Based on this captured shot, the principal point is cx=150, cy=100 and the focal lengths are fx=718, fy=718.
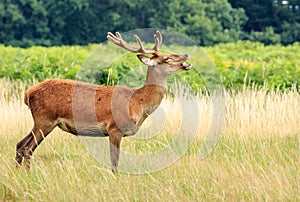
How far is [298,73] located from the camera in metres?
13.9

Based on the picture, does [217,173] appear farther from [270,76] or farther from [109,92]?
[270,76]

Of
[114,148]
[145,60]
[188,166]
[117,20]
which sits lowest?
[117,20]

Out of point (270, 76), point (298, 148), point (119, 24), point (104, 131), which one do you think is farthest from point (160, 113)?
point (119, 24)

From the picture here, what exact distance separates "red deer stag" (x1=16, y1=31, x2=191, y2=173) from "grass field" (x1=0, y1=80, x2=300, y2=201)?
336mm

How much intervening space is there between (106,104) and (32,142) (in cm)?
86

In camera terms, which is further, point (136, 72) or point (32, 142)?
point (136, 72)

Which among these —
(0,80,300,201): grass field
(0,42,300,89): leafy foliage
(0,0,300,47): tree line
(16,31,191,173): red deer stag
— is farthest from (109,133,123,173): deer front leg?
(0,0,300,47): tree line

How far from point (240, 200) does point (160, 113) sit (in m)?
3.72

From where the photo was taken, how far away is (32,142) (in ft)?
22.6

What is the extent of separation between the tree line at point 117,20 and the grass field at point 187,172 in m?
33.7

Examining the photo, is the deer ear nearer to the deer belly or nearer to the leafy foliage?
the deer belly

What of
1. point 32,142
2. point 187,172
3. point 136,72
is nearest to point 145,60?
point 187,172

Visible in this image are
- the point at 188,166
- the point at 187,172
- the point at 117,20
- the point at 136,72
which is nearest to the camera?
the point at 187,172

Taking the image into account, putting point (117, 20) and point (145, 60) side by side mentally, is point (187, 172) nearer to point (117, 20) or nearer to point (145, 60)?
point (145, 60)
